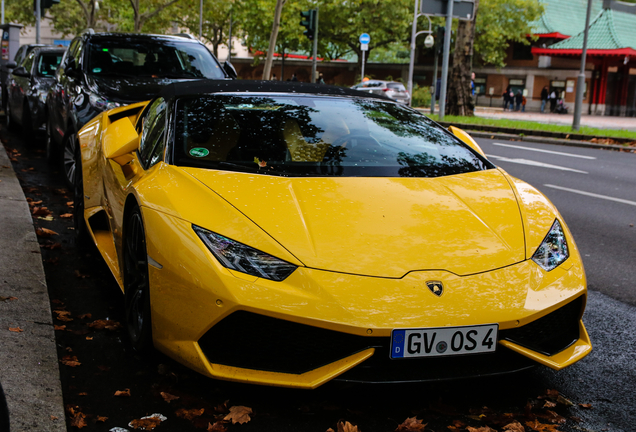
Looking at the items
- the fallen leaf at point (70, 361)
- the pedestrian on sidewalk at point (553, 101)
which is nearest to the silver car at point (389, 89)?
the pedestrian on sidewalk at point (553, 101)

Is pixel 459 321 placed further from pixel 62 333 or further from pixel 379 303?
pixel 62 333

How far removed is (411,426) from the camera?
Result: 110 inches

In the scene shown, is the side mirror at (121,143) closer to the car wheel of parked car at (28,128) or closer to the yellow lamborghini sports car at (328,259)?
the yellow lamborghini sports car at (328,259)

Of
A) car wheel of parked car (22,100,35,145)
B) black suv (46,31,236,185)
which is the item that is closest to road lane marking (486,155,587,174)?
black suv (46,31,236,185)

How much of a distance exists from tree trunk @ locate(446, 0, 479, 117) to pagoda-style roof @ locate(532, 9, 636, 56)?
17.3 metres

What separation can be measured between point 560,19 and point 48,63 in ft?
157

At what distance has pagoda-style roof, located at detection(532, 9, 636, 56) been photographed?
130 ft

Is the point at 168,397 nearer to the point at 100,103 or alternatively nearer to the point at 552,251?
the point at 552,251

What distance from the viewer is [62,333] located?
3746mm

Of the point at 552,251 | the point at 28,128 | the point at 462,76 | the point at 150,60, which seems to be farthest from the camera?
the point at 462,76

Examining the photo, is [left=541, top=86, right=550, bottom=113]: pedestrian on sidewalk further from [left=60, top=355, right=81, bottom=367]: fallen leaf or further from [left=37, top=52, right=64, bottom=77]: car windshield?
[left=60, top=355, right=81, bottom=367]: fallen leaf

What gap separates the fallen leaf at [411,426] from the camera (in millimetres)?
2781

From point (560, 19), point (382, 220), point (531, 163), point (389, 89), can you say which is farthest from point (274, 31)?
point (560, 19)

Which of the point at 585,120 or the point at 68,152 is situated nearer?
the point at 68,152
